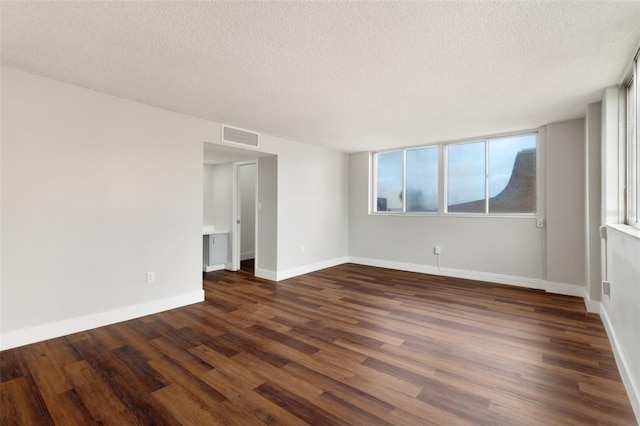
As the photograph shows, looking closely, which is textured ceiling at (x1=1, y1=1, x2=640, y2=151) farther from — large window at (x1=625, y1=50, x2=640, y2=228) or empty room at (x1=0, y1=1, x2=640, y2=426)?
large window at (x1=625, y1=50, x2=640, y2=228)

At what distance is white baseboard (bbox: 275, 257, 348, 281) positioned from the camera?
5031 mm

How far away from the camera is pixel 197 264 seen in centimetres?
388

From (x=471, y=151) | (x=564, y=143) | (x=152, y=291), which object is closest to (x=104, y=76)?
(x=152, y=291)

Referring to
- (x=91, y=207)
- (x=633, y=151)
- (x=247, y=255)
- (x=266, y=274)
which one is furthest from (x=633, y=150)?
(x=247, y=255)

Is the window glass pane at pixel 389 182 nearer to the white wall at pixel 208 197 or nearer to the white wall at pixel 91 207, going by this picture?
the white wall at pixel 91 207

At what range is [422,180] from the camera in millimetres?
5641

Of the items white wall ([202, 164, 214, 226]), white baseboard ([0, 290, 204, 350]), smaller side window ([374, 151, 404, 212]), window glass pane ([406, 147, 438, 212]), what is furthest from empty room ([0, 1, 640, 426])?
white wall ([202, 164, 214, 226])

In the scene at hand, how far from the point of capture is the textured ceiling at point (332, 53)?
70.5 inches

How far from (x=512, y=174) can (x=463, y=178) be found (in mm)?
718

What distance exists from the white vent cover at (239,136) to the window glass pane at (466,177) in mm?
3335

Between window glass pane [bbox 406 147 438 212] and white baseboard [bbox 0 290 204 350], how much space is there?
4.05 metres

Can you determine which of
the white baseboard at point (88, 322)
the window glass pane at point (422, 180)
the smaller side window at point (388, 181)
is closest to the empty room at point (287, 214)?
the white baseboard at point (88, 322)

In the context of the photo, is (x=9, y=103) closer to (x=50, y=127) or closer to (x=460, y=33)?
(x=50, y=127)

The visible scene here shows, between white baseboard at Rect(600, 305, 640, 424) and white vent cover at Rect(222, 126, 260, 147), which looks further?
white vent cover at Rect(222, 126, 260, 147)
